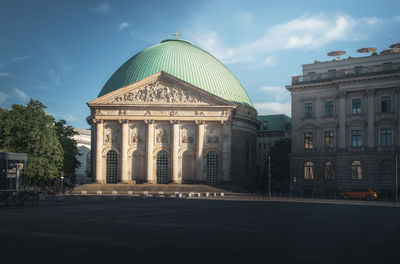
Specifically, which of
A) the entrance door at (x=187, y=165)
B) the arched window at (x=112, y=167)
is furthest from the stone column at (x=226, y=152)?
the arched window at (x=112, y=167)

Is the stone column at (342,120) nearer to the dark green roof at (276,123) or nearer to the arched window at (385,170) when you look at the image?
the arched window at (385,170)

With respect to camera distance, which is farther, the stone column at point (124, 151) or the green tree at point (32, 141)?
the stone column at point (124, 151)

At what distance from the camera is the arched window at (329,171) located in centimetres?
6531

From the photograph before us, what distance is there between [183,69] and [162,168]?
21523mm

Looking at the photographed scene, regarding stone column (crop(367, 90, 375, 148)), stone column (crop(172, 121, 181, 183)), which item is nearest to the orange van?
stone column (crop(367, 90, 375, 148))

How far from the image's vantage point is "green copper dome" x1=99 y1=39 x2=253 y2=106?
84500mm

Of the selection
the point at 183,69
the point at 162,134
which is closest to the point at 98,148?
the point at 162,134

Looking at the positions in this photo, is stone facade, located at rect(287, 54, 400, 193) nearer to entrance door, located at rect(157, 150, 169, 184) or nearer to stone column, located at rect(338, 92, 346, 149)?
stone column, located at rect(338, 92, 346, 149)

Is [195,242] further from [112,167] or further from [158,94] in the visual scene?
[112,167]

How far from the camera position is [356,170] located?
62438 mm

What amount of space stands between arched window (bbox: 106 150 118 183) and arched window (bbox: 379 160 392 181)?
42549 mm

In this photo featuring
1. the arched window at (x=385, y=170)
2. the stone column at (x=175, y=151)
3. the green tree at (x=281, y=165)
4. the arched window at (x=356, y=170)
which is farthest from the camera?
the green tree at (x=281, y=165)

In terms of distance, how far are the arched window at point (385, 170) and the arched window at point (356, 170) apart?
2.87 metres

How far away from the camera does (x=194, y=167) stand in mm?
73812
